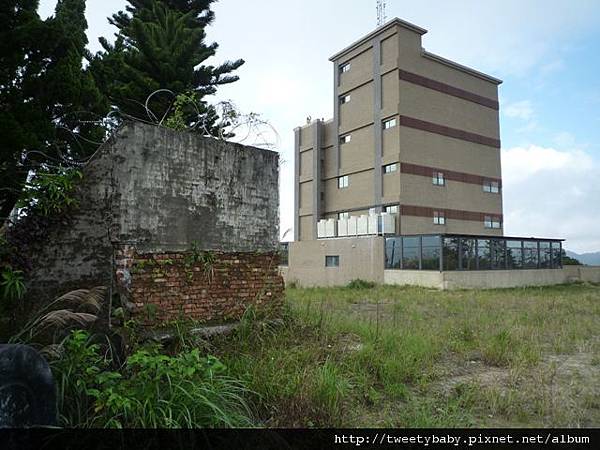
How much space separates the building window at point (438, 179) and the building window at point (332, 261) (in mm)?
7285

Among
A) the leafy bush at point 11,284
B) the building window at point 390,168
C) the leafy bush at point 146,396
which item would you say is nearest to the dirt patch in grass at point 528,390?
the leafy bush at point 146,396

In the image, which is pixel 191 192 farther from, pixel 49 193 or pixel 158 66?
pixel 158 66

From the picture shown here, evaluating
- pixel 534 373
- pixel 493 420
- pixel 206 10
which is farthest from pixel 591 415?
pixel 206 10

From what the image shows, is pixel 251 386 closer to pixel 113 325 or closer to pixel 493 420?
pixel 113 325

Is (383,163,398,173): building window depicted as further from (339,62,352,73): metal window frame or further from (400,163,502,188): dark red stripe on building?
(339,62,352,73): metal window frame

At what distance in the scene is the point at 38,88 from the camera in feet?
26.0

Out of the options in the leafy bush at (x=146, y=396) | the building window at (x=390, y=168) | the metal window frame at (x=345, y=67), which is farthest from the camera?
the metal window frame at (x=345, y=67)

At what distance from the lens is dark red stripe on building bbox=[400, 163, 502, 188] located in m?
23.3

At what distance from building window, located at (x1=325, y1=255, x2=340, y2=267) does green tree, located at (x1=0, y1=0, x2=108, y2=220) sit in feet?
53.3

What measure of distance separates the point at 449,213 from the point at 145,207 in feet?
74.7

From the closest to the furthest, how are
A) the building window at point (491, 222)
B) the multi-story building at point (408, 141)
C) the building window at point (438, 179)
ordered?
the multi-story building at point (408, 141)
the building window at point (438, 179)
the building window at point (491, 222)

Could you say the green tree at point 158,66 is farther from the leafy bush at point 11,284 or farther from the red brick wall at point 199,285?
the leafy bush at point 11,284

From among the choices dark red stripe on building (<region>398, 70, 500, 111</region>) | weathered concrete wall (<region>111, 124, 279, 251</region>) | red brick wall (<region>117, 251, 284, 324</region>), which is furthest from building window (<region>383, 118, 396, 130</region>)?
red brick wall (<region>117, 251, 284, 324</region>)

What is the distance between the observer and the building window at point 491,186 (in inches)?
1060
